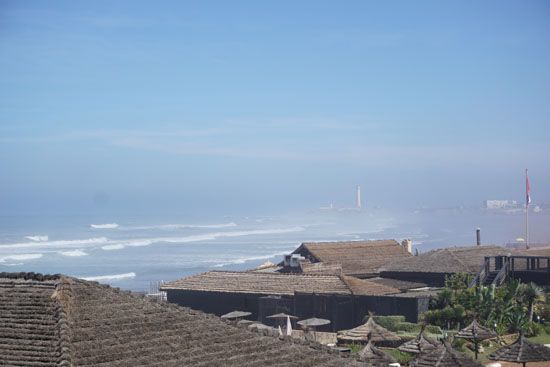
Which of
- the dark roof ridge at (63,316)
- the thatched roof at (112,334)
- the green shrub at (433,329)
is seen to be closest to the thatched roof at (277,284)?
the green shrub at (433,329)

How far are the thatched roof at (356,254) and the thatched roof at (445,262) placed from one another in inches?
56.0

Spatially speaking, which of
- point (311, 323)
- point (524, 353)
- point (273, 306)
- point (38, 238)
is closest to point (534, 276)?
point (311, 323)

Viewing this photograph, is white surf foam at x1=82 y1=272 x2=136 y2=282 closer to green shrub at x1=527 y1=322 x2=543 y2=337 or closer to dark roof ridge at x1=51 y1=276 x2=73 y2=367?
green shrub at x1=527 y1=322 x2=543 y2=337

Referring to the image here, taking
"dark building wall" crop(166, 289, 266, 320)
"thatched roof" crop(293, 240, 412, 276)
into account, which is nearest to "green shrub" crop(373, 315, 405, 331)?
"dark building wall" crop(166, 289, 266, 320)

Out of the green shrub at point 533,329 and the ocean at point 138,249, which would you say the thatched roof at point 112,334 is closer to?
the green shrub at point 533,329

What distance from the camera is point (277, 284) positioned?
137 ft

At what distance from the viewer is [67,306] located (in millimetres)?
15844

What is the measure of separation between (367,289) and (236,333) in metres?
22.9

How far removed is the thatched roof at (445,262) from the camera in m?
45.1

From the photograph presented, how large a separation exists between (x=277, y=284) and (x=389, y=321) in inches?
247

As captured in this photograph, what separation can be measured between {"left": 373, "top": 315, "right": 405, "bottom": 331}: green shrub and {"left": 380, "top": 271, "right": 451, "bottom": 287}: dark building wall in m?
7.65

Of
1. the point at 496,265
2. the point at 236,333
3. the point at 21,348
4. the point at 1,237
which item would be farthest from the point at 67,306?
the point at 1,237

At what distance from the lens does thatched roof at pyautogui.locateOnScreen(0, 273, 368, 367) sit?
14.9 m

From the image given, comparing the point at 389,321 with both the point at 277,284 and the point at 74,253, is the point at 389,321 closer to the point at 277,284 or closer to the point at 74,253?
the point at 277,284
